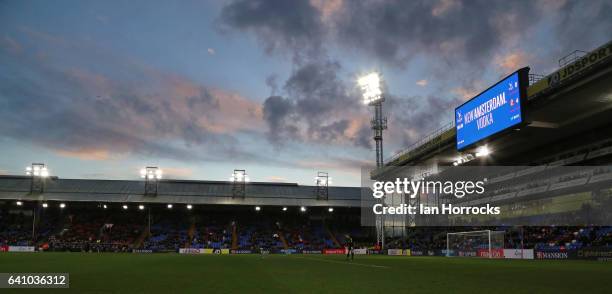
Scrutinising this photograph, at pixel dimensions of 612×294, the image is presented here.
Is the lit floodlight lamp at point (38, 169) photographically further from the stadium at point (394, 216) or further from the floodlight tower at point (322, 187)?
the floodlight tower at point (322, 187)

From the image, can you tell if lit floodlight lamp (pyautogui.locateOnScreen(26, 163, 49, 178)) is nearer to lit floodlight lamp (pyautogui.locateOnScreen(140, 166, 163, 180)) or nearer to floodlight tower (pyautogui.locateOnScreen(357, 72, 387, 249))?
lit floodlight lamp (pyautogui.locateOnScreen(140, 166, 163, 180))

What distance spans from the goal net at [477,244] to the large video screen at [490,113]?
43.3 ft

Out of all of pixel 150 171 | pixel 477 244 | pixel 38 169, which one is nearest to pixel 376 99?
pixel 477 244

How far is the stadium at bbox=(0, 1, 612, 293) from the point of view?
61.3 feet

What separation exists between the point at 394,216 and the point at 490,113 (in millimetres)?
38353

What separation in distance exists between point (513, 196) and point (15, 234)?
222ft

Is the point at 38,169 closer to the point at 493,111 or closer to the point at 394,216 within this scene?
the point at 394,216

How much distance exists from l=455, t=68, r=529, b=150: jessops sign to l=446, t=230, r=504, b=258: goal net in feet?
43.3

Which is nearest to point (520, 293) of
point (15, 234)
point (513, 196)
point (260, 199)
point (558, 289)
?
point (558, 289)

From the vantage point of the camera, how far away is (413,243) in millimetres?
63375

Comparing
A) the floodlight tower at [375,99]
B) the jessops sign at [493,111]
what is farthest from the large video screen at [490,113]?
the floodlight tower at [375,99]

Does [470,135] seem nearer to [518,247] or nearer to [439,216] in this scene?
[518,247]

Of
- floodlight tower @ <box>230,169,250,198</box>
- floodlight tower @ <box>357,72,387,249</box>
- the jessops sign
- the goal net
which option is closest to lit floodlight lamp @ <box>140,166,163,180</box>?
floodlight tower @ <box>230,169,250,198</box>

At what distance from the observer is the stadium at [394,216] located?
61.3 ft
